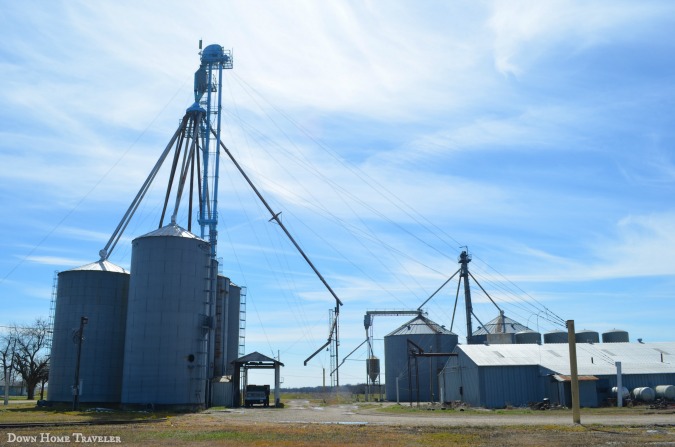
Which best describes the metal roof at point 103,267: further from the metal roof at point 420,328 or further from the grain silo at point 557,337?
the grain silo at point 557,337

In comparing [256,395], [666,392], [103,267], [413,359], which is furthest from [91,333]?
[666,392]

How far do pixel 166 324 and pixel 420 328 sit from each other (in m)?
37.2

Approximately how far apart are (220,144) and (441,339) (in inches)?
1381

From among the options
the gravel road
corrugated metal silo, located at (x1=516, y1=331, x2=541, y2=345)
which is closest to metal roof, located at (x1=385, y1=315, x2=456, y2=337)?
corrugated metal silo, located at (x1=516, y1=331, x2=541, y2=345)

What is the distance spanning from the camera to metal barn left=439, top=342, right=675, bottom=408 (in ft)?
175

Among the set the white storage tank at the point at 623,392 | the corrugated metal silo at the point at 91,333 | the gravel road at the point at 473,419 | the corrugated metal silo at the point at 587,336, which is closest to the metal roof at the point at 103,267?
the corrugated metal silo at the point at 91,333

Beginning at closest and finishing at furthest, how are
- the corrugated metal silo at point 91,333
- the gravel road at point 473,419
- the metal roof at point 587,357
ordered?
the gravel road at point 473,419 → the corrugated metal silo at point 91,333 → the metal roof at point 587,357

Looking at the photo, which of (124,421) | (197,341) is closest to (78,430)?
(124,421)

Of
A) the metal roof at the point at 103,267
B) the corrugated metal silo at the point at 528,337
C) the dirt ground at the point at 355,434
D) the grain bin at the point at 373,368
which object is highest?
the metal roof at the point at 103,267

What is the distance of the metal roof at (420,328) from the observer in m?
76.1

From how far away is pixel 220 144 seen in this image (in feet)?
203

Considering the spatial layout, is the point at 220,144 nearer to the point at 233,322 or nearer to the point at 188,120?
the point at 188,120

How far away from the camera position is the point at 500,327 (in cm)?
8175

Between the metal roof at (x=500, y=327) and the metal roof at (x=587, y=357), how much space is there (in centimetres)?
1717
